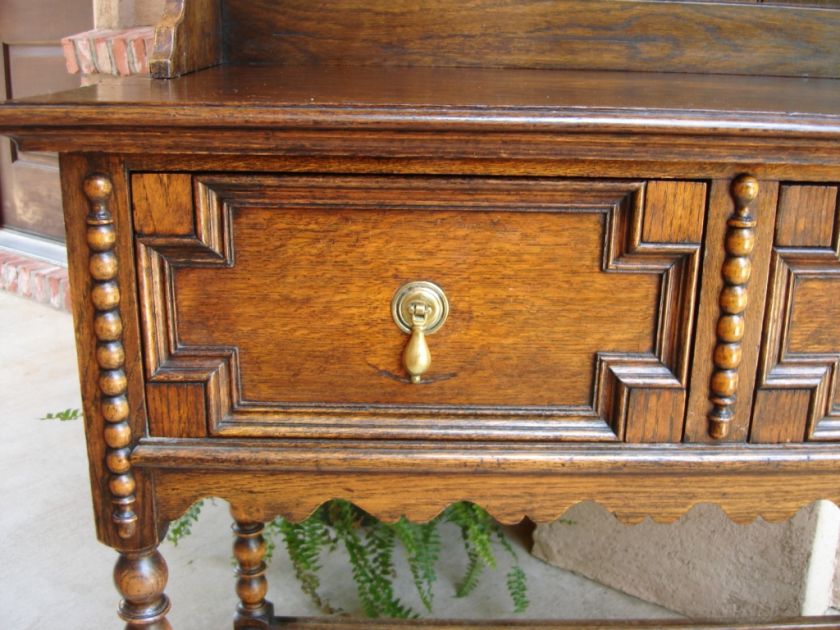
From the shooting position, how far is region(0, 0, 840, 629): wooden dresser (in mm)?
650

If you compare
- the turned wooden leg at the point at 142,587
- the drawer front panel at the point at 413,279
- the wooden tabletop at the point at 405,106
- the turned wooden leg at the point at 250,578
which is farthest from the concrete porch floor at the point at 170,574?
the wooden tabletop at the point at 405,106

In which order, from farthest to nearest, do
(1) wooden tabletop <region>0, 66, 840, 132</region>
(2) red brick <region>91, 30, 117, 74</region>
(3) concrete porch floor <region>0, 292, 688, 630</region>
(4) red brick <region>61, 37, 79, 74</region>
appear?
(4) red brick <region>61, 37, 79, 74</region> < (2) red brick <region>91, 30, 117, 74</region> < (3) concrete porch floor <region>0, 292, 688, 630</region> < (1) wooden tabletop <region>0, 66, 840, 132</region>

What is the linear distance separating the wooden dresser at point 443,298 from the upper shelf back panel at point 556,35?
0.34 meters

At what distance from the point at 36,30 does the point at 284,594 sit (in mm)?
2225

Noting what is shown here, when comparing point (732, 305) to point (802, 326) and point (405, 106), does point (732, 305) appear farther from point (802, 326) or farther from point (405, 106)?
point (405, 106)

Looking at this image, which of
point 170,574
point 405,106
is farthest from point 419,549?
point 405,106

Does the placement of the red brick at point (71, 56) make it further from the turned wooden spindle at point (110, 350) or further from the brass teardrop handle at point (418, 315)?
the brass teardrop handle at point (418, 315)

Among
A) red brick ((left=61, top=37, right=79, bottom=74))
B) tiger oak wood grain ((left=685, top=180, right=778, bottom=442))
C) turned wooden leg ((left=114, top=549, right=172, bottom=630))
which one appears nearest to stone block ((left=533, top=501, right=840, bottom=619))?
tiger oak wood grain ((left=685, top=180, right=778, bottom=442))

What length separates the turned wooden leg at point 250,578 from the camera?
1229 mm

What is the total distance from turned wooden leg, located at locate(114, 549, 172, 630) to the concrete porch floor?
2.26 ft

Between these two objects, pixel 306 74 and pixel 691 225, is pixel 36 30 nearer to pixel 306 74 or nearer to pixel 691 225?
pixel 306 74

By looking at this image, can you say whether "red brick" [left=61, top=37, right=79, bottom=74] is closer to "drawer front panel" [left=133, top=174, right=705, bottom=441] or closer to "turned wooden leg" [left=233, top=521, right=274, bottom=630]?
"turned wooden leg" [left=233, top=521, right=274, bottom=630]

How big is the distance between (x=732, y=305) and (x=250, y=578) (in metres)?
0.83

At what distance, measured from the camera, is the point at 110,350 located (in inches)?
28.0
